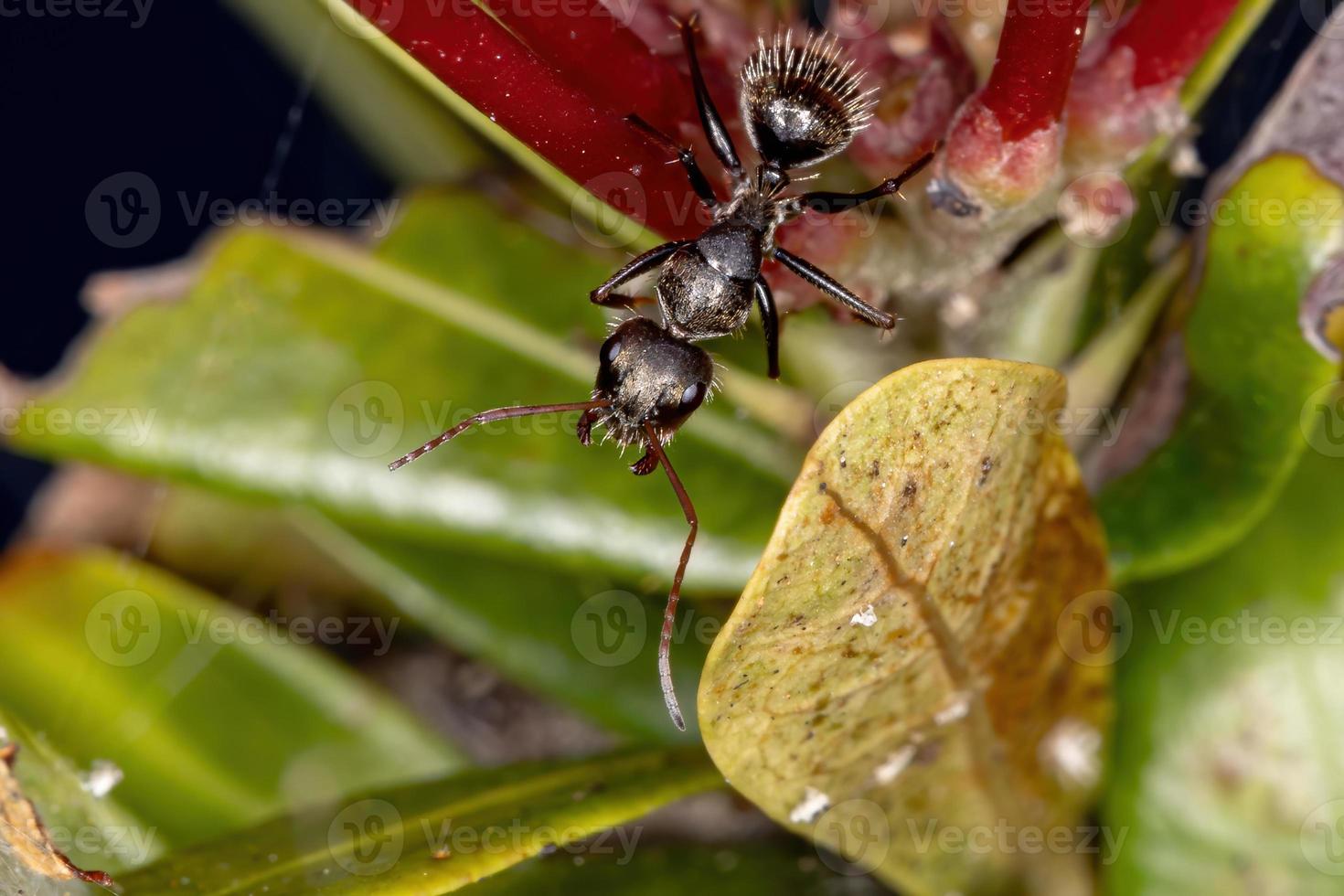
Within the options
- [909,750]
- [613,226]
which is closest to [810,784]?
[909,750]

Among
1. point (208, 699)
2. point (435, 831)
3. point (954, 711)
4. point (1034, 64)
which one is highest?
point (1034, 64)

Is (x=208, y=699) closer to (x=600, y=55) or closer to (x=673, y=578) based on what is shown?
(x=673, y=578)

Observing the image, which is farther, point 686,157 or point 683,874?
point 683,874

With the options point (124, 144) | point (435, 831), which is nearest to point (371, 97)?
point (124, 144)

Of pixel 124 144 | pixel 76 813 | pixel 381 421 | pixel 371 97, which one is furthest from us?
pixel 124 144

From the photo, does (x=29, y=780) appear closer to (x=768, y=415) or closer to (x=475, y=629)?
(x=475, y=629)

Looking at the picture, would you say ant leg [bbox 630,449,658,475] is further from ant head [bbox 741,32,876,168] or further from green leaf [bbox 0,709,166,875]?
green leaf [bbox 0,709,166,875]
